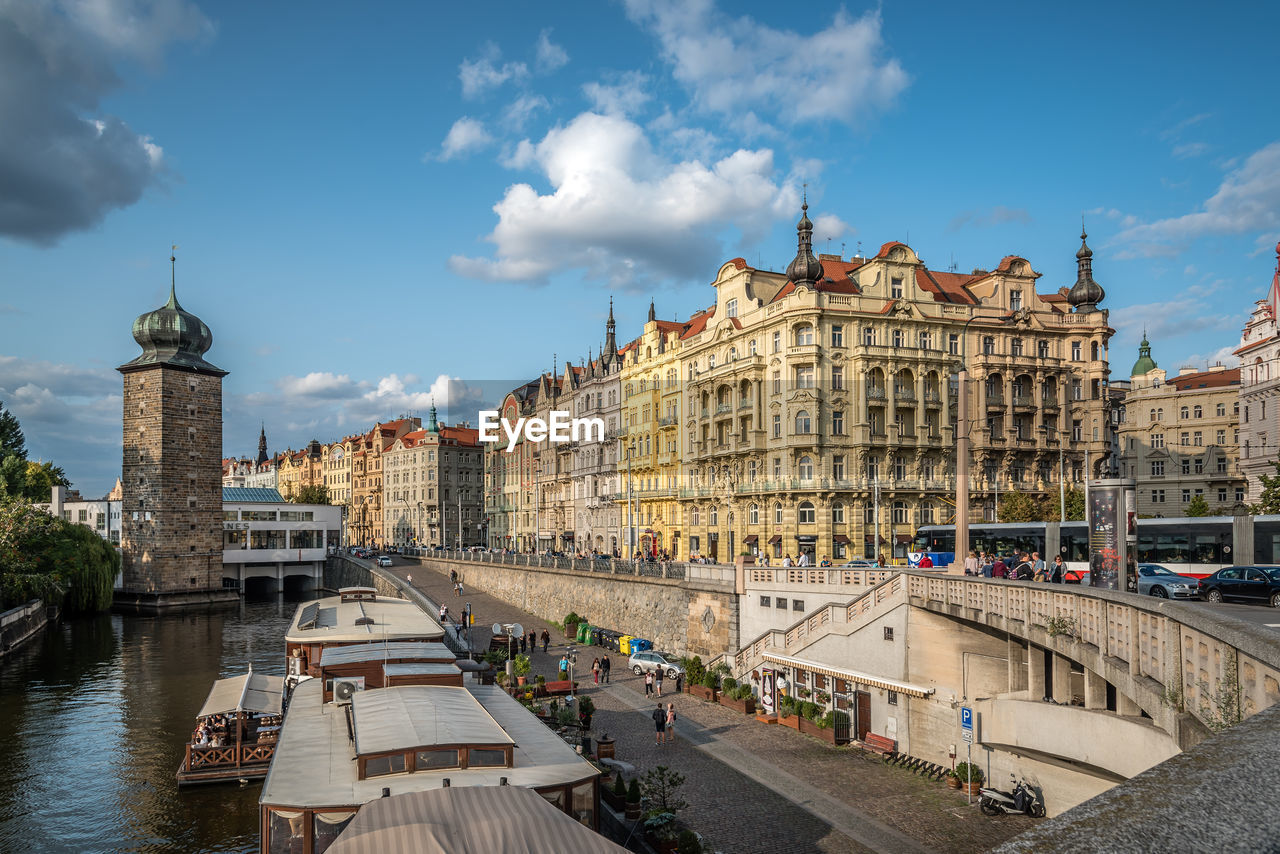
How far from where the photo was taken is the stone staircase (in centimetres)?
3136

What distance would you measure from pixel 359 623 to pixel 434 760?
22777 millimetres

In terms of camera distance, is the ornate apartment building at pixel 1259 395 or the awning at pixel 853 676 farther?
the ornate apartment building at pixel 1259 395

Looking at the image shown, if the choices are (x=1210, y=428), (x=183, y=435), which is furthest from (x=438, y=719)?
(x=1210, y=428)

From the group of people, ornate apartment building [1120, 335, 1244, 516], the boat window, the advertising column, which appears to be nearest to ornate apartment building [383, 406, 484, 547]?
ornate apartment building [1120, 335, 1244, 516]

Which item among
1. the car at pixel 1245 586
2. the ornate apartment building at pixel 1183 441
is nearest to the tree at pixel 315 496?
the ornate apartment building at pixel 1183 441

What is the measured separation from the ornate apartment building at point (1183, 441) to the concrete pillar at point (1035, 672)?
66.0 metres

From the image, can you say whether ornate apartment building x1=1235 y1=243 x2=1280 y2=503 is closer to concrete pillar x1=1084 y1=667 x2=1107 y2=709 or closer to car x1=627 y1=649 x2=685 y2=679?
car x1=627 y1=649 x2=685 y2=679

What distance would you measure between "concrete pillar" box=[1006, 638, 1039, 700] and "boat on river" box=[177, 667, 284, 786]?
879 inches

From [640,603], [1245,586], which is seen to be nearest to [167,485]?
[640,603]

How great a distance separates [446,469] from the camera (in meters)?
142

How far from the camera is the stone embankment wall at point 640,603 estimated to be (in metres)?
45.6

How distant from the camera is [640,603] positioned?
5300cm

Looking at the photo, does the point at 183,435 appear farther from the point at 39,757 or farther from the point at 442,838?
the point at 442,838

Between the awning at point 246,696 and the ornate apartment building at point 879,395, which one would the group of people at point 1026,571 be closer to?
the awning at point 246,696
